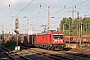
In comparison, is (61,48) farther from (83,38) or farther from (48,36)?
(83,38)

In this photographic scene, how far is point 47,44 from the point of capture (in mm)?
41281

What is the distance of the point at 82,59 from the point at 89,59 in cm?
73

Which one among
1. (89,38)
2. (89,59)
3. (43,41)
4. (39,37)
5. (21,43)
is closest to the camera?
(89,59)

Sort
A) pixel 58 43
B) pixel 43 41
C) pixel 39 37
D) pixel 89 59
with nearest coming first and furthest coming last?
pixel 89 59 → pixel 58 43 → pixel 43 41 → pixel 39 37

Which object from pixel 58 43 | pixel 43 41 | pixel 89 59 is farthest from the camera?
pixel 43 41

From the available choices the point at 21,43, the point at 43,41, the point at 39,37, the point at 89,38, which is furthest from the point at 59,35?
the point at 89,38

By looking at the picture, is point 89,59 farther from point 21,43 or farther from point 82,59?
point 21,43

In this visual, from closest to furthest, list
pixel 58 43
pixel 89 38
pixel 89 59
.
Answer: pixel 89 59
pixel 58 43
pixel 89 38

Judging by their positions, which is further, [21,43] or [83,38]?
[83,38]

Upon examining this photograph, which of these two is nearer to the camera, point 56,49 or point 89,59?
point 89,59

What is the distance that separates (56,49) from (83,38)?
143 feet

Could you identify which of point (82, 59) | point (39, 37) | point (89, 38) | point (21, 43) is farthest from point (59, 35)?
point (89, 38)

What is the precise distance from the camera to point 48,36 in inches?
1590

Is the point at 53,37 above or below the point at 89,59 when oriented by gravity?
above
